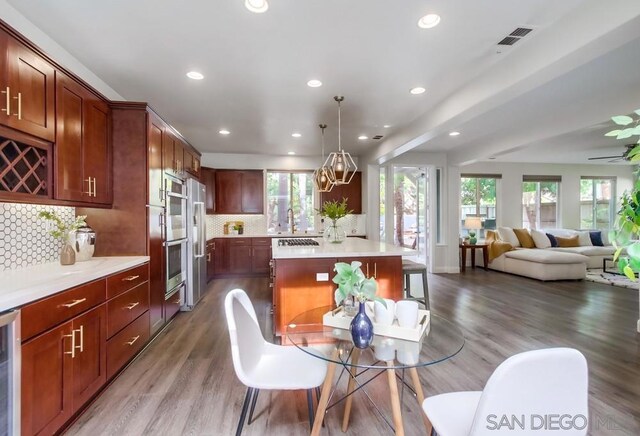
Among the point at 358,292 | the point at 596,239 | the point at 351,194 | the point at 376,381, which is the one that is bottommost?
the point at 376,381

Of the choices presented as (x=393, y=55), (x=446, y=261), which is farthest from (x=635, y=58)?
(x=446, y=261)

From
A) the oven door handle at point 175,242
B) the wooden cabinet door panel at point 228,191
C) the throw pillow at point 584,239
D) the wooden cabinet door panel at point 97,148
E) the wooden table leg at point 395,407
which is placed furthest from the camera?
the throw pillow at point 584,239

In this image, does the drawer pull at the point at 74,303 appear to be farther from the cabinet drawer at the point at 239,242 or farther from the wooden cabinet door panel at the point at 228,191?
the wooden cabinet door panel at the point at 228,191

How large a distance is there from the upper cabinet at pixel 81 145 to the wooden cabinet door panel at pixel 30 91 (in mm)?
82

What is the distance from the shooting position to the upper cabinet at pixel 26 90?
1722 mm

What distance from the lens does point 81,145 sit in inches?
95.6

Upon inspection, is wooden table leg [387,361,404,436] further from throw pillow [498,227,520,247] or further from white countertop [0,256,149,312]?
throw pillow [498,227,520,247]

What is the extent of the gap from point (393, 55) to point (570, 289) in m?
5.29

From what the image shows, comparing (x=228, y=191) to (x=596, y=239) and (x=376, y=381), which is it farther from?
(x=596, y=239)

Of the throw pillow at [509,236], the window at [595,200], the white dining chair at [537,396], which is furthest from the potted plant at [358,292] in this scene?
the window at [595,200]

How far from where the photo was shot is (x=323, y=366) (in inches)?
66.1

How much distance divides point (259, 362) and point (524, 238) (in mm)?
7348

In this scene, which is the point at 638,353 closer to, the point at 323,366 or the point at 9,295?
the point at 323,366

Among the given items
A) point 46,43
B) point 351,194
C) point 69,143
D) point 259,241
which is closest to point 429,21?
point 69,143
